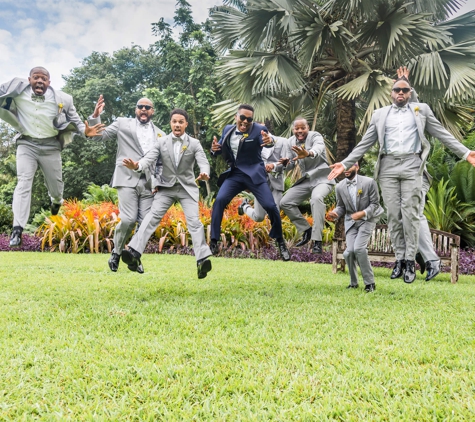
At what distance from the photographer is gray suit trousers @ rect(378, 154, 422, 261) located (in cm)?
569

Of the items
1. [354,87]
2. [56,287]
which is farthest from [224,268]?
[354,87]

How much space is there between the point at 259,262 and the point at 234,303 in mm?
5384

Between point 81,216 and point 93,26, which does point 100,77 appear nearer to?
point 93,26

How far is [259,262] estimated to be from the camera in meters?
11.2

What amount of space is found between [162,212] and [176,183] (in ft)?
1.43

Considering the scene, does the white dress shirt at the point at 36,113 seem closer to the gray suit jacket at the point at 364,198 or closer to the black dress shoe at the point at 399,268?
the gray suit jacket at the point at 364,198

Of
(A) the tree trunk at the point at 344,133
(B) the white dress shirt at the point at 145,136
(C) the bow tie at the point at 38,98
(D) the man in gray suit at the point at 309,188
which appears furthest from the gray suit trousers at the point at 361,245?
(C) the bow tie at the point at 38,98

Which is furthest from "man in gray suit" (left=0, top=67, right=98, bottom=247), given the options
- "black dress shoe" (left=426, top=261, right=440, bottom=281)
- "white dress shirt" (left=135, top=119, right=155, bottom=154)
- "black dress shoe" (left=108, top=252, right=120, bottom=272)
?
"black dress shoe" (left=426, top=261, right=440, bottom=281)

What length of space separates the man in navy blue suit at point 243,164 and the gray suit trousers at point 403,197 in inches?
59.2

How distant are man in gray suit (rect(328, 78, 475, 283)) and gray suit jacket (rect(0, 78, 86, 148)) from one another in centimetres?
352

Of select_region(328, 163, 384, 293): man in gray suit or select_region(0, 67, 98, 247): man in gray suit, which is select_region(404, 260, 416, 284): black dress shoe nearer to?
select_region(328, 163, 384, 293): man in gray suit

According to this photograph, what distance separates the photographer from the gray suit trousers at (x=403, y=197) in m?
5.69

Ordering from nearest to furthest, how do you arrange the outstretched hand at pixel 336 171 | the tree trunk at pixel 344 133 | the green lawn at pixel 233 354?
the green lawn at pixel 233 354
the outstretched hand at pixel 336 171
the tree trunk at pixel 344 133

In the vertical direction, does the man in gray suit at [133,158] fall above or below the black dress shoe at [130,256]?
above
